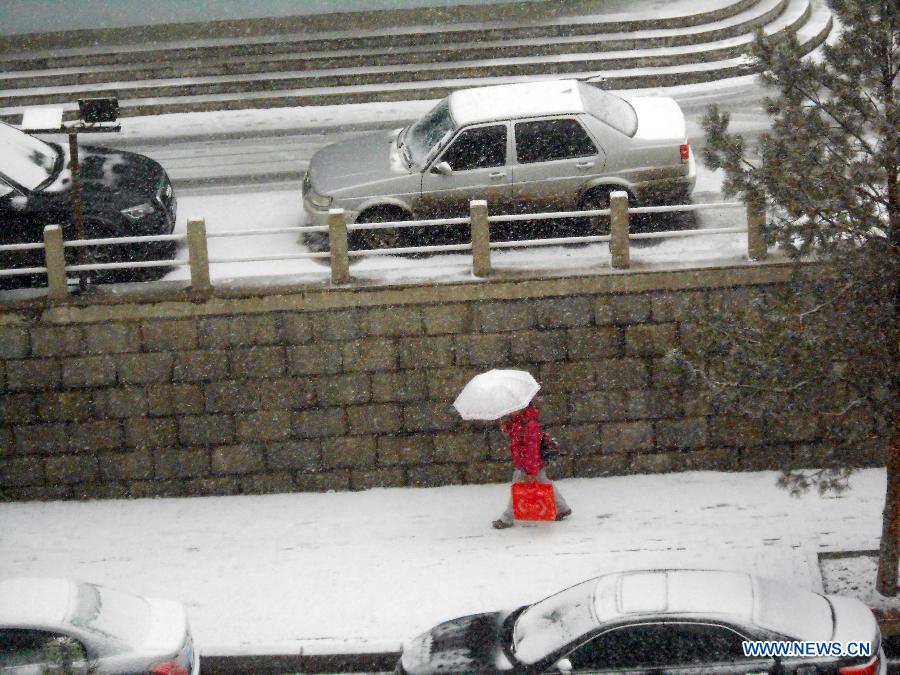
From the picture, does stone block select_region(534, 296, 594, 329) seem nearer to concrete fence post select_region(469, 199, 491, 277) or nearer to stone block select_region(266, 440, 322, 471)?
concrete fence post select_region(469, 199, 491, 277)

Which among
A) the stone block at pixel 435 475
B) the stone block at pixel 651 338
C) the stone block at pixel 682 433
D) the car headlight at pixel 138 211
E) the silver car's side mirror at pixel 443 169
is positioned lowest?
the stone block at pixel 435 475

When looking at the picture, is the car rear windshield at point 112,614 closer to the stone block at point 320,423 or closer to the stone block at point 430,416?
the stone block at point 320,423

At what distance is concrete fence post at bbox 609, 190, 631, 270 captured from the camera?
13.0 metres

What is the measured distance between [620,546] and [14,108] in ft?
39.7

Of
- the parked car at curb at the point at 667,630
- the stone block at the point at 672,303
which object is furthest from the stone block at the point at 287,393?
the parked car at curb at the point at 667,630

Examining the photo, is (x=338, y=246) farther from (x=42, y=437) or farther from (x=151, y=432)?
(x=42, y=437)

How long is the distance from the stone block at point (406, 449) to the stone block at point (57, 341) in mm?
3106

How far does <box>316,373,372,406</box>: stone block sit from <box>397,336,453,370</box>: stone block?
440 mm

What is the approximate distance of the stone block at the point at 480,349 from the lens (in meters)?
13.4

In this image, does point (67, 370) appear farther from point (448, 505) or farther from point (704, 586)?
point (704, 586)

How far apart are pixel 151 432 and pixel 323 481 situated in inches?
70.0

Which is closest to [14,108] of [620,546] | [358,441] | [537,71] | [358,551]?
[537,71]

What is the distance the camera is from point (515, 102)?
1423 cm

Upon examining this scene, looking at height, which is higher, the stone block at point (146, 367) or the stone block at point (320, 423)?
the stone block at point (146, 367)
